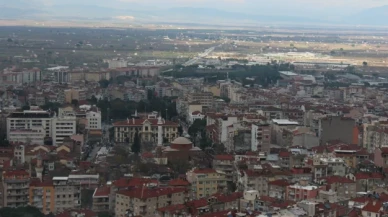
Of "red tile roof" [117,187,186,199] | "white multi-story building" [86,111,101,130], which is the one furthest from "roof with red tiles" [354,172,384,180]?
"white multi-story building" [86,111,101,130]

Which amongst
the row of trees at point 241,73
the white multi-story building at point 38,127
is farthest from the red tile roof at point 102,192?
the row of trees at point 241,73

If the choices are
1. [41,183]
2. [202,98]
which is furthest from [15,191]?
[202,98]

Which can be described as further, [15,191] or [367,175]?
[367,175]

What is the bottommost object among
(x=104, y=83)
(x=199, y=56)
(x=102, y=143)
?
(x=199, y=56)

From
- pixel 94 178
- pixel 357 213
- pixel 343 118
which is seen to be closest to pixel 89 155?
pixel 94 178

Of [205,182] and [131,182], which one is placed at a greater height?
[131,182]

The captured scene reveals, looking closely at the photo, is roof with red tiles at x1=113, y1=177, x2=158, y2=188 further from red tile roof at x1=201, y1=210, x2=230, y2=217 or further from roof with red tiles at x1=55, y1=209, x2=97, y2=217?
red tile roof at x1=201, y1=210, x2=230, y2=217

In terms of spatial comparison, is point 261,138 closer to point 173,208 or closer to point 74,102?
point 173,208

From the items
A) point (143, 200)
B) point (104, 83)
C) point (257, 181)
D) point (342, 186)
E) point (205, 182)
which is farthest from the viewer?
point (104, 83)
